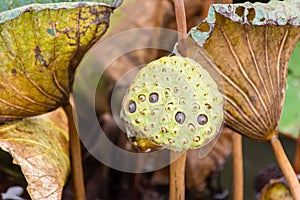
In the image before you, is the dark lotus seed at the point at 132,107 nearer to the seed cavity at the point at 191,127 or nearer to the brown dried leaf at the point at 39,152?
the seed cavity at the point at 191,127

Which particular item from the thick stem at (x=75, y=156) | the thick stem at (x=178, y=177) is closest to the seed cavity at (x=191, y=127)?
the thick stem at (x=178, y=177)

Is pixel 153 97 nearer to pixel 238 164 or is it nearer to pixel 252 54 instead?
pixel 252 54

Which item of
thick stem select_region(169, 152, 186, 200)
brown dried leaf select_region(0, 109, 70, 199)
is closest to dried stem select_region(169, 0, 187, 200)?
thick stem select_region(169, 152, 186, 200)

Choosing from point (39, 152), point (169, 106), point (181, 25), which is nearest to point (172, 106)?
point (169, 106)

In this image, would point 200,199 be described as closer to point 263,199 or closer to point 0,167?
point 263,199

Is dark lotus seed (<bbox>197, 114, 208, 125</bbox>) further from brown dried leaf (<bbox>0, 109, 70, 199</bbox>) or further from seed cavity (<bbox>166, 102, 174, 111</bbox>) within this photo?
brown dried leaf (<bbox>0, 109, 70, 199</bbox>)
